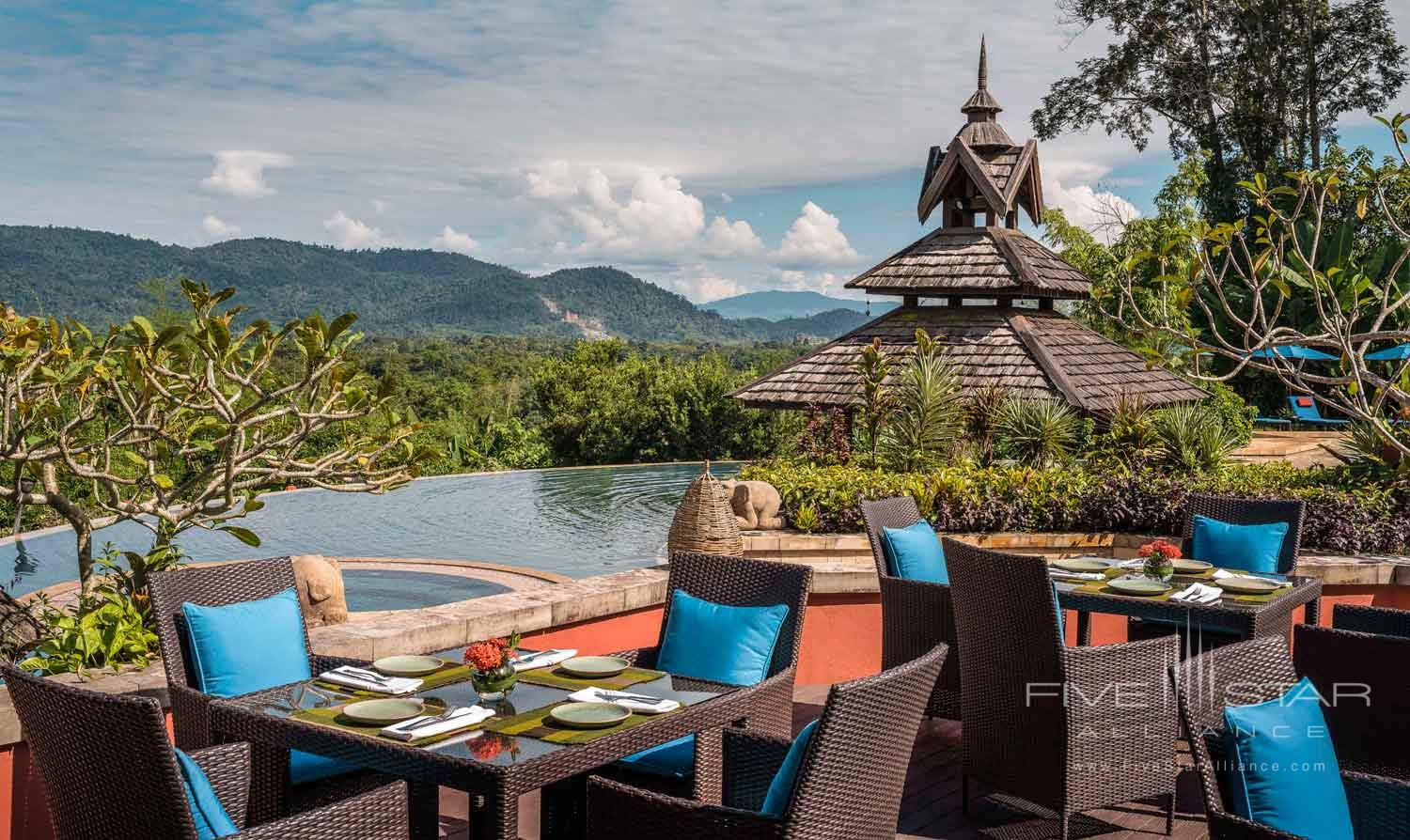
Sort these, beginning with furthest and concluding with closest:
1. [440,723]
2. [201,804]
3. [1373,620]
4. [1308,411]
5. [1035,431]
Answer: [1308,411], [1035,431], [1373,620], [440,723], [201,804]

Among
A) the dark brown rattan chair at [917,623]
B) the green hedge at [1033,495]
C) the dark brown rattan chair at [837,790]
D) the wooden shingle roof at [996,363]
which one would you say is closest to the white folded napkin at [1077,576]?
the dark brown rattan chair at [917,623]

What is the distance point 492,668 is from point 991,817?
7.42 feet

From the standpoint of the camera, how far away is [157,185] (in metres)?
84.7

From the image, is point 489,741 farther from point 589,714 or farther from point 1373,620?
point 1373,620

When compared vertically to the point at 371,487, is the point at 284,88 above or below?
above

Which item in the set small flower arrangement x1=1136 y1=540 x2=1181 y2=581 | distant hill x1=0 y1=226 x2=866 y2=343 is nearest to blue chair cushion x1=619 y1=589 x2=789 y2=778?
small flower arrangement x1=1136 y1=540 x2=1181 y2=581

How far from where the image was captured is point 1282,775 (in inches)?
111

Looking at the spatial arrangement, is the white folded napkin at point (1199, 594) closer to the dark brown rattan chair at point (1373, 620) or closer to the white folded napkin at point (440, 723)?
the dark brown rattan chair at point (1373, 620)

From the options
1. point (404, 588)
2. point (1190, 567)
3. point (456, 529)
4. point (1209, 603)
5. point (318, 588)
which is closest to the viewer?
point (1209, 603)

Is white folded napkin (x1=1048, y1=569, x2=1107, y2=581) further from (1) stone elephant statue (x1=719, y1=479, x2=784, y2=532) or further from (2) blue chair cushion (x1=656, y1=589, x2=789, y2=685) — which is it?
(1) stone elephant statue (x1=719, y1=479, x2=784, y2=532)

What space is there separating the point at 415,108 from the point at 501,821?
31100 millimetres

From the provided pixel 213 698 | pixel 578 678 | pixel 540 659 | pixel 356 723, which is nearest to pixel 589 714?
pixel 578 678

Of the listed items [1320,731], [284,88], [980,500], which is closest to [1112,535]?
[980,500]

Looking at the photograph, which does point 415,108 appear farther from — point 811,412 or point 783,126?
point 811,412
